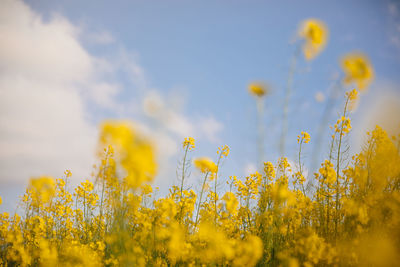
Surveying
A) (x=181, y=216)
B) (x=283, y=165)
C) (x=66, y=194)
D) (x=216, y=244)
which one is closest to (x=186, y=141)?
(x=181, y=216)

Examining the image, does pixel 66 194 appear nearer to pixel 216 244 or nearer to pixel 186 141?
pixel 186 141

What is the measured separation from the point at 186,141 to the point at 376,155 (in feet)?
10.4

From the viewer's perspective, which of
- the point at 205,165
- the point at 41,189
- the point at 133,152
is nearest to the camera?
the point at 133,152

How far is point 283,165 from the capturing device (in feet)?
15.8

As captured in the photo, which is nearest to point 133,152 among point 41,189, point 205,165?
point 205,165

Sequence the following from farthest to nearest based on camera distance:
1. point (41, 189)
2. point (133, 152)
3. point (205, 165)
Answer: point (41, 189) → point (205, 165) → point (133, 152)

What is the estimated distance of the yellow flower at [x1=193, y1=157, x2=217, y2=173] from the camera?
4.43 m

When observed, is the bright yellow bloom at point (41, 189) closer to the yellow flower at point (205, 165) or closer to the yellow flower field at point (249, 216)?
the yellow flower field at point (249, 216)

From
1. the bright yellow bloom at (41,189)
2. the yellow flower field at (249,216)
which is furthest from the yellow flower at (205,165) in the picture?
the bright yellow bloom at (41,189)

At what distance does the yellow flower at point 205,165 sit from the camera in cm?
443

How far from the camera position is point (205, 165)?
4441 millimetres

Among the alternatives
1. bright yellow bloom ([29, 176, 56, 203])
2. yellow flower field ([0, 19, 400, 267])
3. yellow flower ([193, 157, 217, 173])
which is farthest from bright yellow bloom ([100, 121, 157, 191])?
bright yellow bloom ([29, 176, 56, 203])

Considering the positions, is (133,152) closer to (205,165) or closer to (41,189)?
(205,165)

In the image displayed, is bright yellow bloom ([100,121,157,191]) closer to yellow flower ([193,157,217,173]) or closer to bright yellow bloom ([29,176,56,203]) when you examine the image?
yellow flower ([193,157,217,173])
